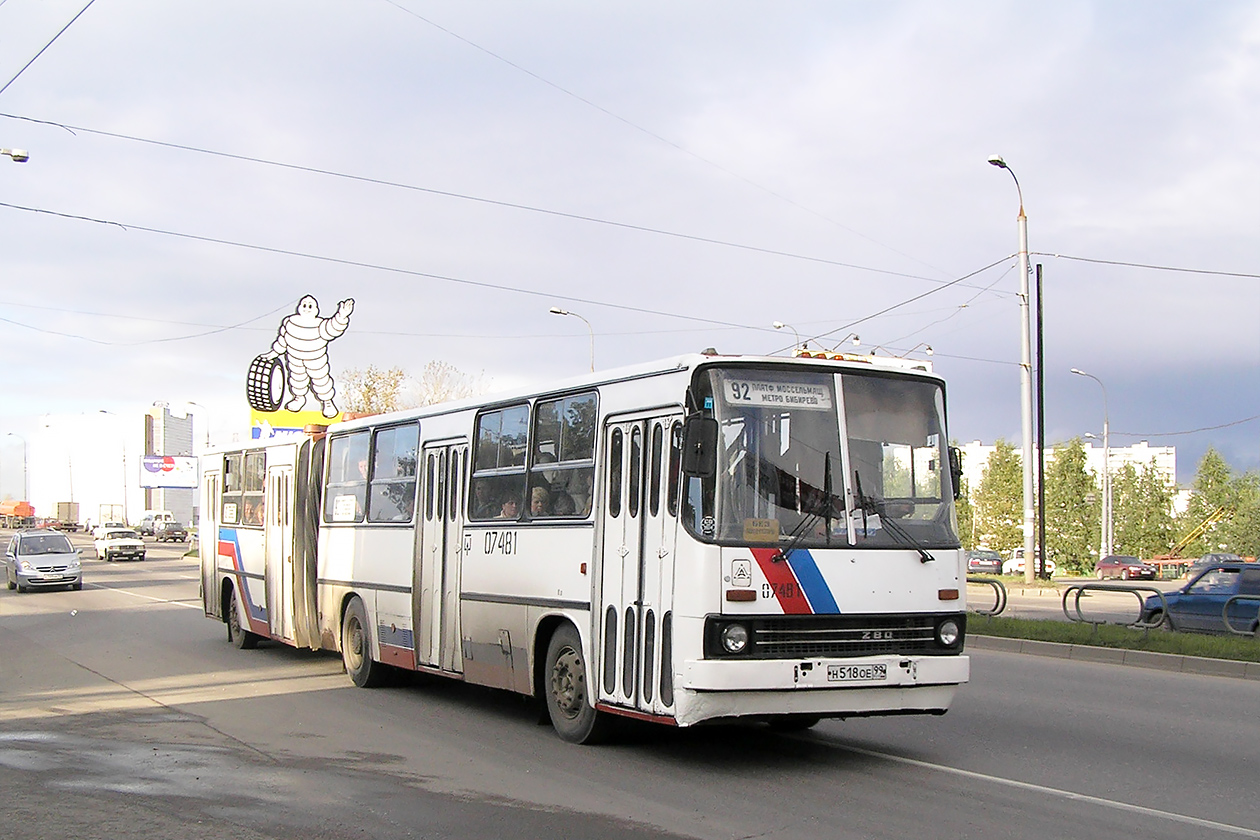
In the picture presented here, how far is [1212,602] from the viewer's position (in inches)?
789

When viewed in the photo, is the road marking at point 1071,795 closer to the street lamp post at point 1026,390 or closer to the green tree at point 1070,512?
the street lamp post at point 1026,390

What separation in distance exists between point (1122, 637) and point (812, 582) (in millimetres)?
11419

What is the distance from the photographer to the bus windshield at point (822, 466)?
853 centimetres

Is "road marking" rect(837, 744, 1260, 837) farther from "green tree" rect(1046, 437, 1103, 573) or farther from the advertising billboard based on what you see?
the advertising billboard

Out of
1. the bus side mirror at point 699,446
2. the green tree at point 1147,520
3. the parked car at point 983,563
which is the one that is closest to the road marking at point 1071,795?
the bus side mirror at point 699,446

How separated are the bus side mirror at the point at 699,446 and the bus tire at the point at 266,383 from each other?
40846mm

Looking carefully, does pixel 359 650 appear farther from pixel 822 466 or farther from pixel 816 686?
pixel 822 466

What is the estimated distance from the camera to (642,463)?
30.2ft

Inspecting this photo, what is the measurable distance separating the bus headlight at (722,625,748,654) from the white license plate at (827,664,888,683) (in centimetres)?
65

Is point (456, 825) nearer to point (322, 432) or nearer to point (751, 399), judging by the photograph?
point (751, 399)

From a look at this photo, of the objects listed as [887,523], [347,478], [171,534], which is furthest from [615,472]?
[171,534]

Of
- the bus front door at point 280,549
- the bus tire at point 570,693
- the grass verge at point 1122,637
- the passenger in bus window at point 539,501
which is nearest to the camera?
the bus tire at point 570,693

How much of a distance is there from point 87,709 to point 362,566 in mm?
3227

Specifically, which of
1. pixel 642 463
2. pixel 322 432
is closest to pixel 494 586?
pixel 642 463
